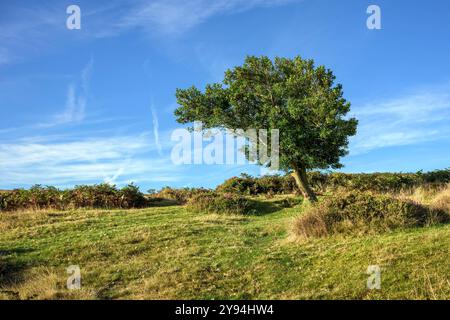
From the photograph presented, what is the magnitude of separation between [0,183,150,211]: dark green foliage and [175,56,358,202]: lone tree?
7189 millimetres

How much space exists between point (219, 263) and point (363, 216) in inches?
247

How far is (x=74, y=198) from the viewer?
3064cm

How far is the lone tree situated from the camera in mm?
26438

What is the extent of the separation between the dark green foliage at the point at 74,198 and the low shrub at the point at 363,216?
18079 millimetres

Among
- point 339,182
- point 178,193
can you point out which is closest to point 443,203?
point 339,182

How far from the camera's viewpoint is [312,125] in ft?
88.0

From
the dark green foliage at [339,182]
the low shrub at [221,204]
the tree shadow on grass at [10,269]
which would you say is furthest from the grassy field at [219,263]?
the dark green foliage at [339,182]

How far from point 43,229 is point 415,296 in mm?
16818

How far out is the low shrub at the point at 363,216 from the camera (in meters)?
15.7

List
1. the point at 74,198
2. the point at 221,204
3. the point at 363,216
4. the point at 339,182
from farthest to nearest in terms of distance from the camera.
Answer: the point at 339,182 → the point at 74,198 → the point at 221,204 → the point at 363,216

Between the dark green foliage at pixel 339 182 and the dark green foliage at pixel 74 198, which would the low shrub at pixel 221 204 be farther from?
the dark green foliage at pixel 339 182

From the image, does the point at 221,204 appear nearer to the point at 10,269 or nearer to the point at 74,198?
the point at 74,198
